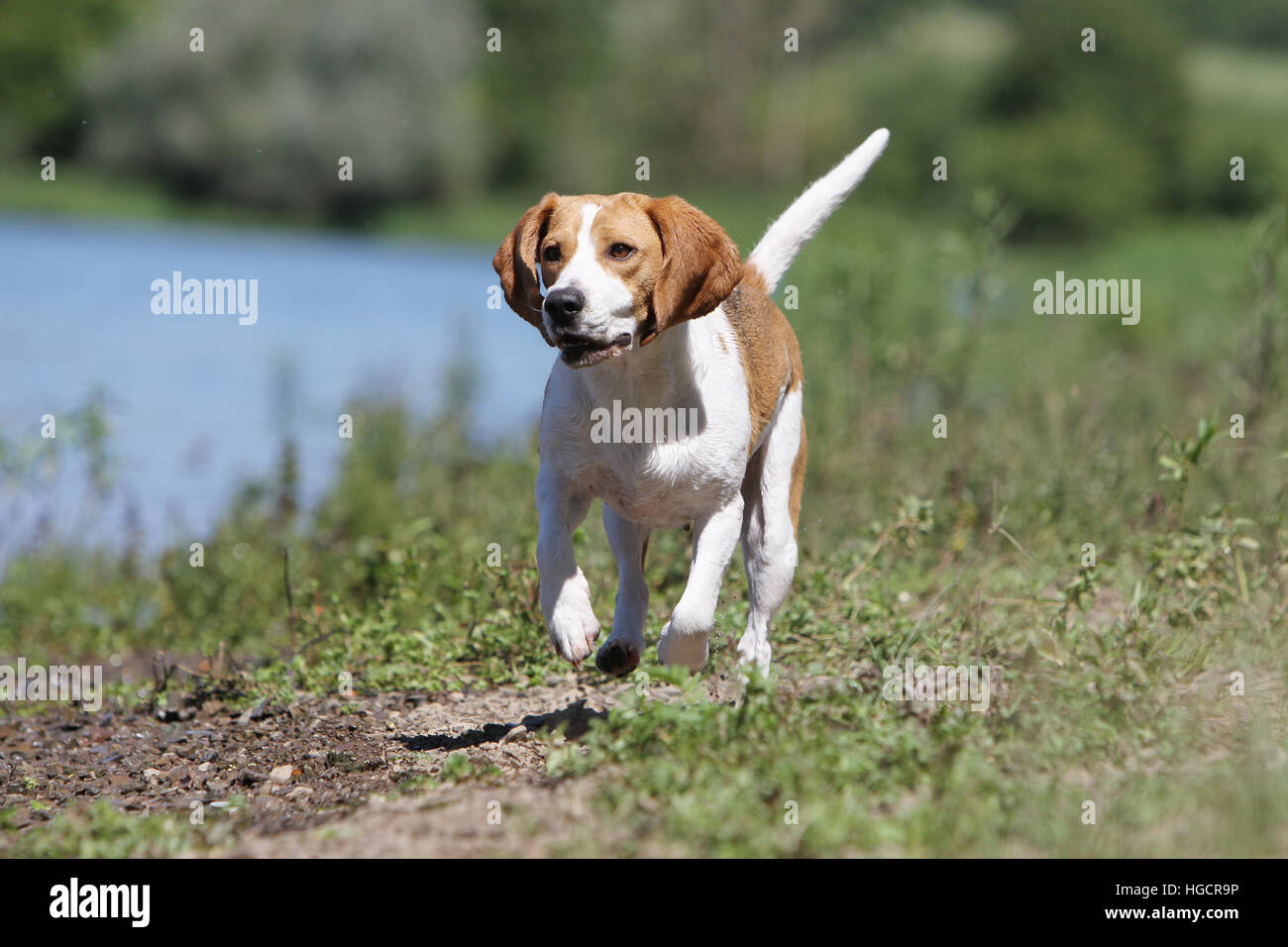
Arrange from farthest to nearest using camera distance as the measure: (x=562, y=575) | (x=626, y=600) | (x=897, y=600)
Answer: (x=897, y=600) → (x=626, y=600) → (x=562, y=575)

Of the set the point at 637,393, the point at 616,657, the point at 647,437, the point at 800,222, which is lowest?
the point at 616,657

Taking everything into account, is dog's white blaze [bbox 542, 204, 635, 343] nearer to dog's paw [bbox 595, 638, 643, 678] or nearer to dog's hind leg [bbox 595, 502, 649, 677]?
dog's hind leg [bbox 595, 502, 649, 677]

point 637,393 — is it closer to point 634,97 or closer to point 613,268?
point 613,268

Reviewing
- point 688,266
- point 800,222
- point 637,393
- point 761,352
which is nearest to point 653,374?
point 637,393

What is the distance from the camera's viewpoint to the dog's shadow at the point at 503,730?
4812mm

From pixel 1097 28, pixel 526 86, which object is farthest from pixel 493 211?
pixel 1097 28

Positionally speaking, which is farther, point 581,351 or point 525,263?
point 525,263

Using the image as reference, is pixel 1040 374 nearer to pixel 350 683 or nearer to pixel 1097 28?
pixel 350 683

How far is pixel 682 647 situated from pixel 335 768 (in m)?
1.28

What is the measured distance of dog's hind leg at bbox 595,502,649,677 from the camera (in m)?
4.50

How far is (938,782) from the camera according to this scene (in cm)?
358

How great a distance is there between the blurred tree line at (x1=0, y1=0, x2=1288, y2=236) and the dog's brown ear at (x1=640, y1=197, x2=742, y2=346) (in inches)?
742

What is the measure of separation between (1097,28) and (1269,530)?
31.8 m

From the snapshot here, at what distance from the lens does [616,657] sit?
4488 mm
